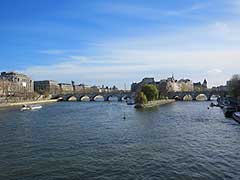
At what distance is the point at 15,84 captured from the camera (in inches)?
6339

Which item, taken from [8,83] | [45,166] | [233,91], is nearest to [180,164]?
[45,166]

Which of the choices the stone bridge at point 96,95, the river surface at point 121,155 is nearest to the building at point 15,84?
the stone bridge at point 96,95

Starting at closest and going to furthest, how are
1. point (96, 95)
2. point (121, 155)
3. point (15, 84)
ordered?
point (121, 155), point (96, 95), point (15, 84)

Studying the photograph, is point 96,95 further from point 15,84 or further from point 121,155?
point 121,155

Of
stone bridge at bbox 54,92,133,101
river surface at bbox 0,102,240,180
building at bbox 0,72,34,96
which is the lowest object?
river surface at bbox 0,102,240,180

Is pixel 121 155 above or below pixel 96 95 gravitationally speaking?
below

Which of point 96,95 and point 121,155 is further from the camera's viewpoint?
point 96,95

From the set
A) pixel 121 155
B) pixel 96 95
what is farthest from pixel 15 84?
pixel 121 155

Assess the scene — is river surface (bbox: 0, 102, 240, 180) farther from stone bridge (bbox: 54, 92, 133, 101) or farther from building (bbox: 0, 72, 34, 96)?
building (bbox: 0, 72, 34, 96)

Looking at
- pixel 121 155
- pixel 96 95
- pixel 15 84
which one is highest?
pixel 15 84

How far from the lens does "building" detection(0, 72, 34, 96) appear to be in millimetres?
144375

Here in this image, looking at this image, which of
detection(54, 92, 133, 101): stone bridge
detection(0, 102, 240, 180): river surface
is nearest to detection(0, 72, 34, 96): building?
detection(54, 92, 133, 101): stone bridge

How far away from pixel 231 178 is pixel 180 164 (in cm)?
365

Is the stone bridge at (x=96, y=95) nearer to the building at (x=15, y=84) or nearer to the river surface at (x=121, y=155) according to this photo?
the building at (x=15, y=84)
